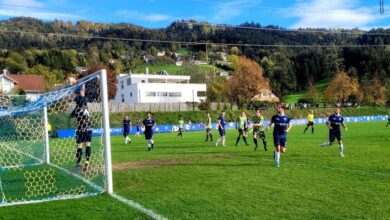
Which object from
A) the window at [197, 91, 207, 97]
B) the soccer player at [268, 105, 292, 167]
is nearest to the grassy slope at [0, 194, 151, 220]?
the soccer player at [268, 105, 292, 167]

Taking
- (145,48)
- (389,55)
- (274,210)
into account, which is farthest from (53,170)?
(145,48)

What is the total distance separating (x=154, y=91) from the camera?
83.1 metres

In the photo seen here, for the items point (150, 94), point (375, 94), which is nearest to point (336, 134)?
point (150, 94)

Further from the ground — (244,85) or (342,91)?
(244,85)

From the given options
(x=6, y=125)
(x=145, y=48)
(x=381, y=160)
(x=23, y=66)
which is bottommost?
(x=381, y=160)

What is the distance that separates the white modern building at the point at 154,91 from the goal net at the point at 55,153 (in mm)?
62321

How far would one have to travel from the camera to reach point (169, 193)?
930 centimetres

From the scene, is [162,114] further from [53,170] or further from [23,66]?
[23,66]

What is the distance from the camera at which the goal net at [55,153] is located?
1001cm

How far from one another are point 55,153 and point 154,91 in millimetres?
63654

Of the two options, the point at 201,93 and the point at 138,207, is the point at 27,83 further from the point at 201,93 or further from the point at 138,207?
the point at 138,207

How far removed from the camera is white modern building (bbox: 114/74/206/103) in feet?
268

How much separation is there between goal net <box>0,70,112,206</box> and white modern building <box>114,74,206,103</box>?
62.3m

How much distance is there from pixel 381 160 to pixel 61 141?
16.8 metres
